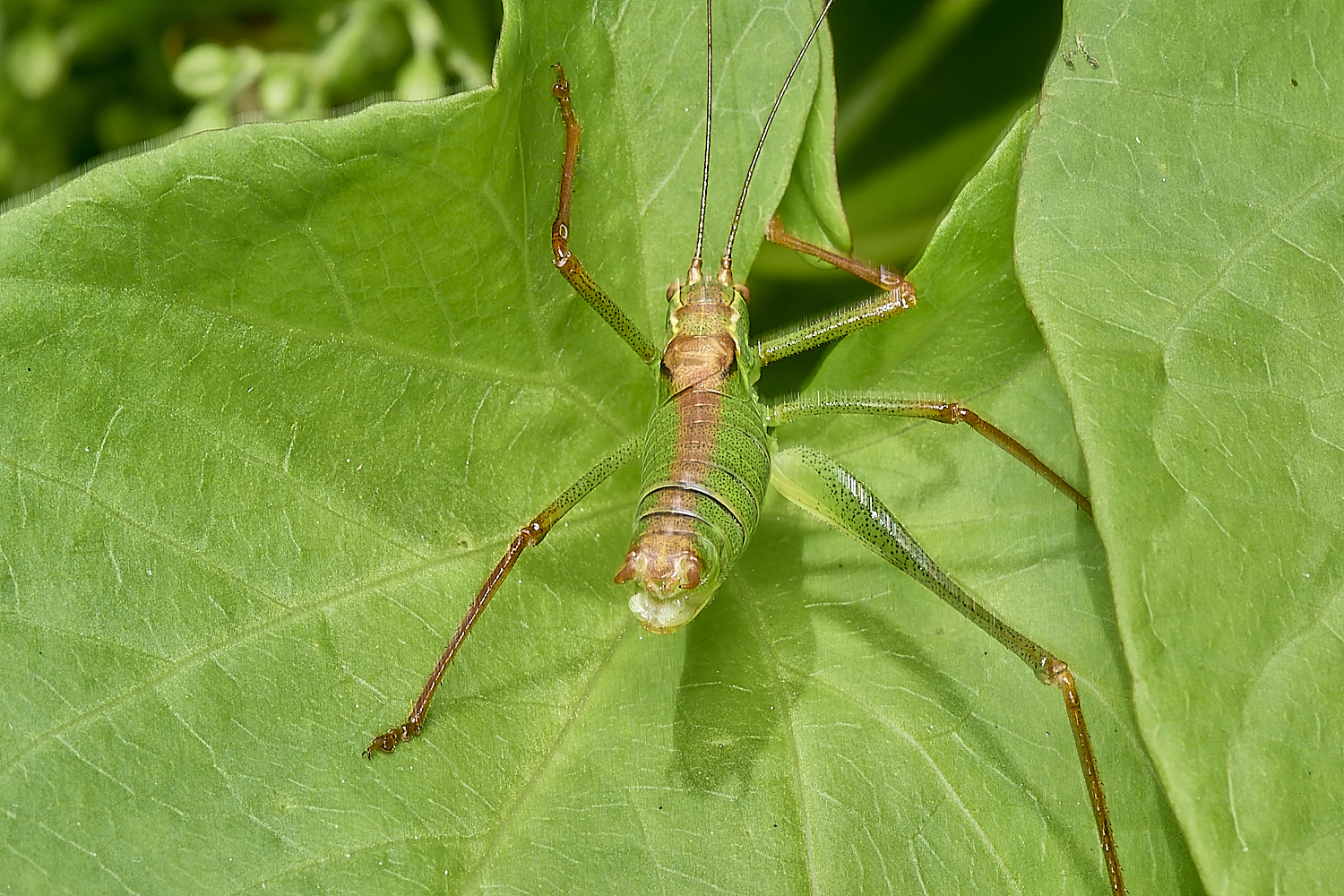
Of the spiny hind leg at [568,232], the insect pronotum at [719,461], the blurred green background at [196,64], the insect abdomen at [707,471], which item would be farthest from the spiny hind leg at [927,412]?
the blurred green background at [196,64]

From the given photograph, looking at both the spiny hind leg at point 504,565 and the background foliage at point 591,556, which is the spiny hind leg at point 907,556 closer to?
the background foliage at point 591,556

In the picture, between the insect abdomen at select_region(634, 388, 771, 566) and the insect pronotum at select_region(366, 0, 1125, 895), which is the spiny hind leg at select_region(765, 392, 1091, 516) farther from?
the insect abdomen at select_region(634, 388, 771, 566)

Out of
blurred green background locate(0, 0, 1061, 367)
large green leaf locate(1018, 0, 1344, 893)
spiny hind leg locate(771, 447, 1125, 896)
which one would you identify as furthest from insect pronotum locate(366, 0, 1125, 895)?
blurred green background locate(0, 0, 1061, 367)

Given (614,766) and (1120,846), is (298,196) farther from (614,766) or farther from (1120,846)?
(1120,846)

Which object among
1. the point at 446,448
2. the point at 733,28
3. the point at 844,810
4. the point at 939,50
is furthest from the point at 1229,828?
the point at 939,50

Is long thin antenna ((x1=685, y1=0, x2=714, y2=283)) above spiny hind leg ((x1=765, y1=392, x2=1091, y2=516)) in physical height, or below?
above

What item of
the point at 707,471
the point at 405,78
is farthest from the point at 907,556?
the point at 405,78
